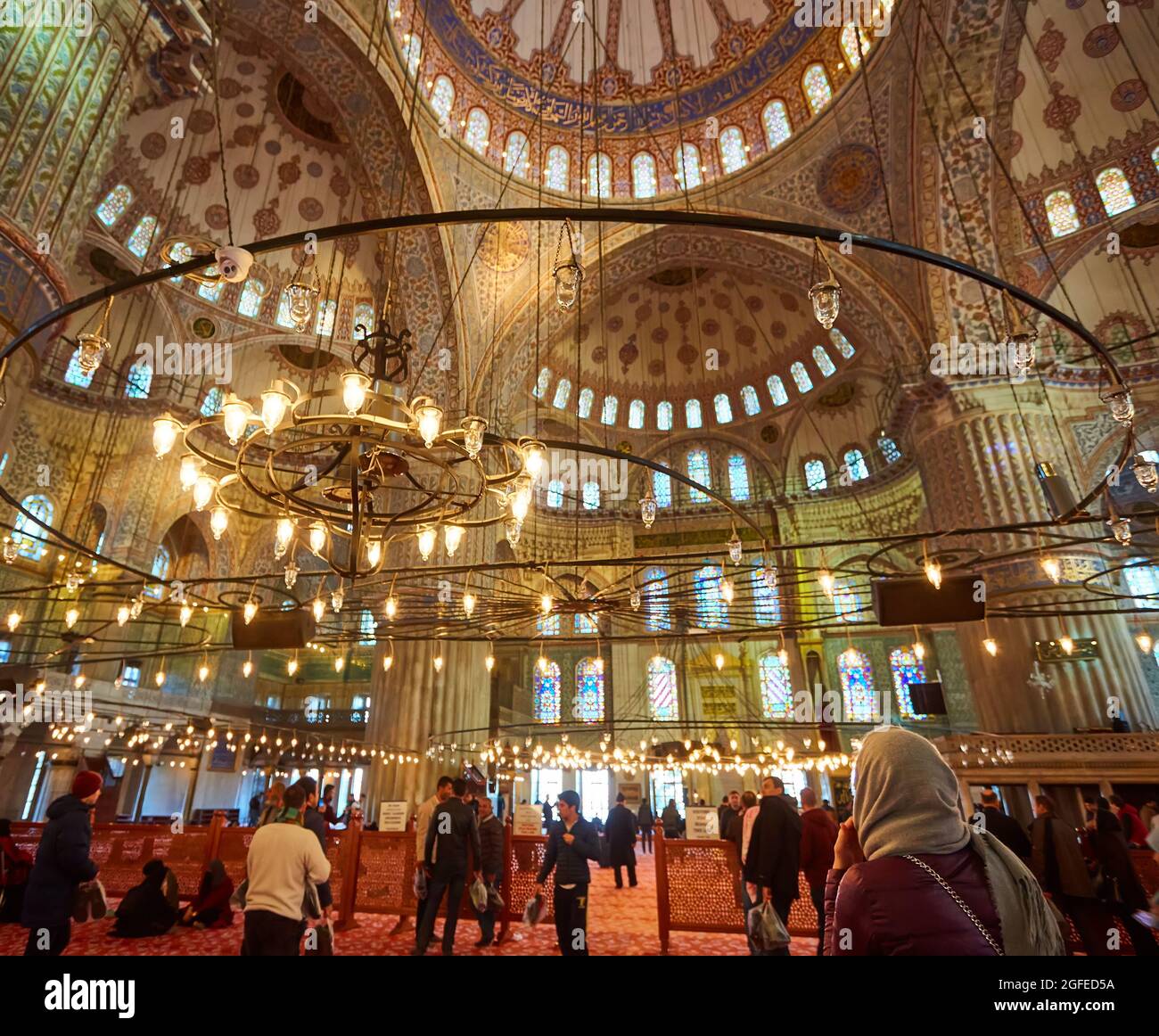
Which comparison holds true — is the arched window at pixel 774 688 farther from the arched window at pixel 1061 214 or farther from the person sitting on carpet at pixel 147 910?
the person sitting on carpet at pixel 147 910

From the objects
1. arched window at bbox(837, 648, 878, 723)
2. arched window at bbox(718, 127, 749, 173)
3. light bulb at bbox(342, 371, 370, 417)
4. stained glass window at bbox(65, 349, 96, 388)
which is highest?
arched window at bbox(718, 127, 749, 173)

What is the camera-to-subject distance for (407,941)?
5492mm

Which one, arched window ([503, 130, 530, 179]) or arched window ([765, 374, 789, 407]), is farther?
arched window ([765, 374, 789, 407])

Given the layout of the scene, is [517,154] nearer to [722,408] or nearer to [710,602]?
[722,408]

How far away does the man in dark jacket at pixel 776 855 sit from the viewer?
418 cm

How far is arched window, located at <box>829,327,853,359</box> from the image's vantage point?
57.2 ft

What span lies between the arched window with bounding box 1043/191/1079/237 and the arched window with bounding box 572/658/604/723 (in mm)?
15476

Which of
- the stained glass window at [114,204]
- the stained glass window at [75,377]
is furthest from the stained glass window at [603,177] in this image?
the stained glass window at [75,377]

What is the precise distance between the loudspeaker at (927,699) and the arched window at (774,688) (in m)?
→ 5.48

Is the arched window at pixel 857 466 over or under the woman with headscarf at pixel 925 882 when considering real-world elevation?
over

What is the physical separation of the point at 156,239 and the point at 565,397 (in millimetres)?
10934

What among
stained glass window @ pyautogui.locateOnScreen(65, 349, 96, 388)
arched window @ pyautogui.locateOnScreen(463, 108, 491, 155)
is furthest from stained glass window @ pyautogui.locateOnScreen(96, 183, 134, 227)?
arched window @ pyautogui.locateOnScreen(463, 108, 491, 155)

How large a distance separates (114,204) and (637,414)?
14439mm

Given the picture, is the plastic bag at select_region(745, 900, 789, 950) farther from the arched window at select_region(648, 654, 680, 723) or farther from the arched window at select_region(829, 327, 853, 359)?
the arched window at select_region(829, 327, 853, 359)
